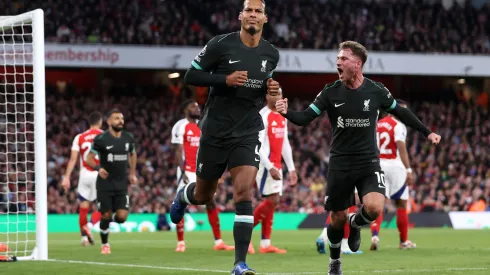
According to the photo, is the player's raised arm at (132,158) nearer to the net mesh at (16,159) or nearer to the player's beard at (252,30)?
the net mesh at (16,159)

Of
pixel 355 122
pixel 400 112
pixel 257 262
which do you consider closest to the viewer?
pixel 355 122

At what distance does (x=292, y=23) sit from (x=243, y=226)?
29388 millimetres

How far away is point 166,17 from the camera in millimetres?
35000

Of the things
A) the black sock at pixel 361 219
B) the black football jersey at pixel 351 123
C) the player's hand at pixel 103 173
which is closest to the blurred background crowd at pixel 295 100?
the player's hand at pixel 103 173

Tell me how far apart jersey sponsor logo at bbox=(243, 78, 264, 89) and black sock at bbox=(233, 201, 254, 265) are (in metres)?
1.09

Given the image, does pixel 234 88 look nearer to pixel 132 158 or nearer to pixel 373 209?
pixel 373 209

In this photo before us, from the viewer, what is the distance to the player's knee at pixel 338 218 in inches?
346

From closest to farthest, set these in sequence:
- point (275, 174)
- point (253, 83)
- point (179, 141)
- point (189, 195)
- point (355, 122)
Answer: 1. point (253, 83)
2. point (355, 122)
3. point (189, 195)
4. point (275, 174)
5. point (179, 141)

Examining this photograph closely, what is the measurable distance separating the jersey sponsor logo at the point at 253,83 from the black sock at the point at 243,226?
42.9 inches

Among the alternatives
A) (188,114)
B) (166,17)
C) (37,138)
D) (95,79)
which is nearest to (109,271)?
(37,138)

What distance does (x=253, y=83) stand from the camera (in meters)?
8.38

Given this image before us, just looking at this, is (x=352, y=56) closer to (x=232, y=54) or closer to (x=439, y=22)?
(x=232, y=54)

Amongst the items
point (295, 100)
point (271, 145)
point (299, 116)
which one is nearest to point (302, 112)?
point (299, 116)

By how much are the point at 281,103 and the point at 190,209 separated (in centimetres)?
1891
